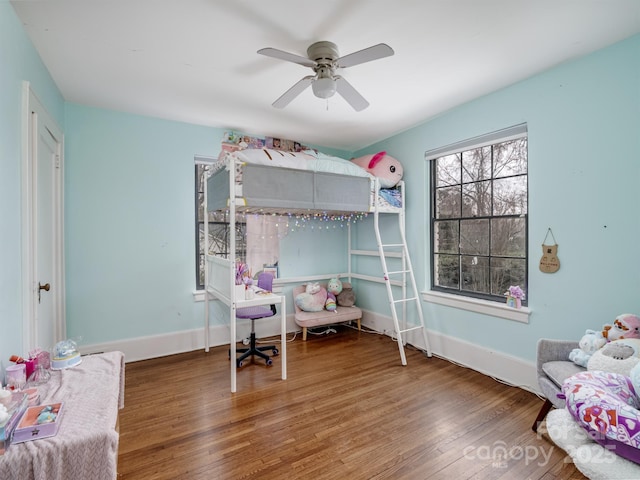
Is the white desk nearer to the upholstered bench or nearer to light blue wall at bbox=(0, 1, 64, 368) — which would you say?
the upholstered bench

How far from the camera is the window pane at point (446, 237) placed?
3195mm

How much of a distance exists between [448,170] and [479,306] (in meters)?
1.40

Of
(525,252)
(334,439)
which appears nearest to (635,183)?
(525,252)

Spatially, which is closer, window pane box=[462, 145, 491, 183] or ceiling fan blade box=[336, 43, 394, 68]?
ceiling fan blade box=[336, 43, 394, 68]

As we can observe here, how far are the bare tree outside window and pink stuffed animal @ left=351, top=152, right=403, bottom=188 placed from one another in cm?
39

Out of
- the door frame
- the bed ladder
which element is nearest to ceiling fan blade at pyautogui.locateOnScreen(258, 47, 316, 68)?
the door frame

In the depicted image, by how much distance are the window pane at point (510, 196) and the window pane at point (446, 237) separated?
1.44ft

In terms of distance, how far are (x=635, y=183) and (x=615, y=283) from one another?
0.65 metres

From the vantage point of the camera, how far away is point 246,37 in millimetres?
1930

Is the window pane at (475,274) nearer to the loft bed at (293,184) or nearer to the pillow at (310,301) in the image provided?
the loft bed at (293,184)

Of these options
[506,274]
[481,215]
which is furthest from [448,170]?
[506,274]

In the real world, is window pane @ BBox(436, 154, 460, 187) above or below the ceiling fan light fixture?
below

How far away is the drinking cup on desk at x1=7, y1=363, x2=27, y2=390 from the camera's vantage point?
4.57 ft

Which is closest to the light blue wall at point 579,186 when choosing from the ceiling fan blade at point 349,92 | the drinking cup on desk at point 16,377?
the ceiling fan blade at point 349,92
